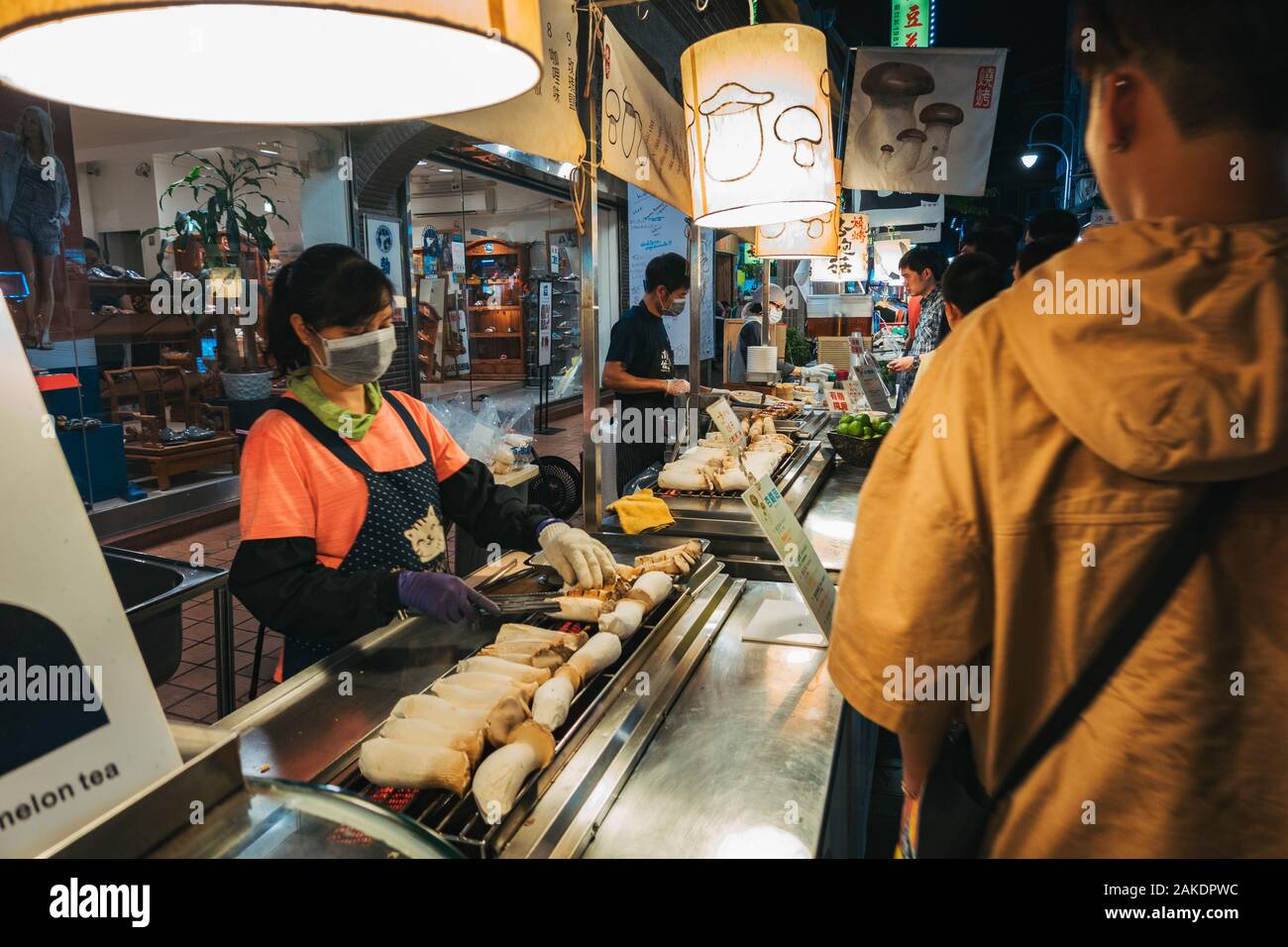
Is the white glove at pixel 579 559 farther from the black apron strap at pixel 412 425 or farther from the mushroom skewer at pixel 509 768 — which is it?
the mushroom skewer at pixel 509 768

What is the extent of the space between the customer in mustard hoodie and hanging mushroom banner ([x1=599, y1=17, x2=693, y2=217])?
221cm

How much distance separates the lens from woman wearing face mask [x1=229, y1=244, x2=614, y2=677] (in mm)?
2131

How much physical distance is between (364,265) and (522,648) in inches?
51.0

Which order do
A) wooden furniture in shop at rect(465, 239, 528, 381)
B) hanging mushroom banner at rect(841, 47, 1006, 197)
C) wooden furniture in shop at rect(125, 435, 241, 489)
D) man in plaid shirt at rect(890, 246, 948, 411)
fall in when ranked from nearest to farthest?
hanging mushroom banner at rect(841, 47, 1006, 197) → man in plaid shirt at rect(890, 246, 948, 411) → wooden furniture in shop at rect(125, 435, 241, 489) → wooden furniture in shop at rect(465, 239, 528, 381)

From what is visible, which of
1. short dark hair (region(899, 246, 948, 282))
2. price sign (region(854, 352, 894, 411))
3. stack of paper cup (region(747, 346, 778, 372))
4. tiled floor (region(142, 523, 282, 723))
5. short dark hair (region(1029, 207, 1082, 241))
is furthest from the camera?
stack of paper cup (region(747, 346, 778, 372))

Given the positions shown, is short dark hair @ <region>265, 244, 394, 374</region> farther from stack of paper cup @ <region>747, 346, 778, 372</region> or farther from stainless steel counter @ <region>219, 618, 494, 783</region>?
stack of paper cup @ <region>747, 346, 778, 372</region>

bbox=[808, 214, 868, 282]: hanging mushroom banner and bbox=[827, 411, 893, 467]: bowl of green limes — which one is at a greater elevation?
bbox=[808, 214, 868, 282]: hanging mushroom banner

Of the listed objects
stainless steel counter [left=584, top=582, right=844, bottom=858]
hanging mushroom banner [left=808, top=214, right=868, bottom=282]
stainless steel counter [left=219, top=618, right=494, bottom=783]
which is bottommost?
stainless steel counter [left=584, top=582, right=844, bottom=858]

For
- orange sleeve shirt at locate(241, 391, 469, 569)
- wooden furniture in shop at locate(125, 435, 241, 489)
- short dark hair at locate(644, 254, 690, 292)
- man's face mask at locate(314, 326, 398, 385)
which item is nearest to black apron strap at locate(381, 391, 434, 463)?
orange sleeve shirt at locate(241, 391, 469, 569)

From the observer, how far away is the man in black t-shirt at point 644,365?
5.78 m

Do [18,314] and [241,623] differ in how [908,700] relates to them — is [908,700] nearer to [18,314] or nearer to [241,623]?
[241,623]

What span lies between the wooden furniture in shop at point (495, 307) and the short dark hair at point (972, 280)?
7.64m

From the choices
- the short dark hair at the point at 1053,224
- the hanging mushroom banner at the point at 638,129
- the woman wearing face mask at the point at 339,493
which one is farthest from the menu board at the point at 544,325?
the woman wearing face mask at the point at 339,493
